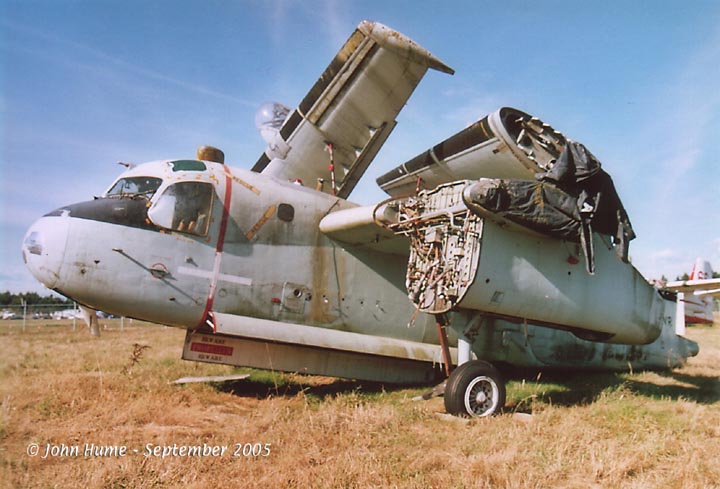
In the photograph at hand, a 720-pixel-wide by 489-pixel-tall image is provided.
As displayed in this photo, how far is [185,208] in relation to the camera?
674 cm

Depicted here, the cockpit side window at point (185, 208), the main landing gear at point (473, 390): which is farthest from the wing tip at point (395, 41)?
the main landing gear at point (473, 390)

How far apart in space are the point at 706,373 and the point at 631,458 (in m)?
8.62

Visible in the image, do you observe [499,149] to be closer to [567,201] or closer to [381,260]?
[567,201]

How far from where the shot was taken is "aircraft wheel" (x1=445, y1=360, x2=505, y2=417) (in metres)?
5.85

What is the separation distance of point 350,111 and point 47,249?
5.95 meters

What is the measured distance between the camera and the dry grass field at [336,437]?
12.5 feet

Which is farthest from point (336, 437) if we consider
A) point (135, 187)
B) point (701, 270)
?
point (701, 270)

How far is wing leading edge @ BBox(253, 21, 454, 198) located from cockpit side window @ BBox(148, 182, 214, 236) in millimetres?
3619

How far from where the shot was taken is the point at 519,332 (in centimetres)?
869

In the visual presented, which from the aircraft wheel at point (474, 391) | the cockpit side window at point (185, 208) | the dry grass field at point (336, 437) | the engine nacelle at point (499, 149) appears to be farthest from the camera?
the engine nacelle at point (499, 149)

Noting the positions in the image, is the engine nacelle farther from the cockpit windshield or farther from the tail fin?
the tail fin

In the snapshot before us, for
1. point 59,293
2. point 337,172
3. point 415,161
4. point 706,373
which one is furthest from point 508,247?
point 706,373

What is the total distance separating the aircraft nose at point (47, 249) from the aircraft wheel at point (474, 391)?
5.24 m

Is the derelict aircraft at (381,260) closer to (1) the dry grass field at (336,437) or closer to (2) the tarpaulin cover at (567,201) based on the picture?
(2) the tarpaulin cover at (567,201)
